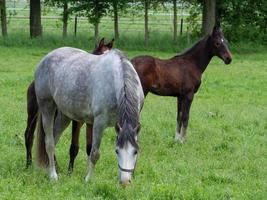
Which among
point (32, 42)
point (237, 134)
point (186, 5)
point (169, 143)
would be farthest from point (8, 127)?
point (186, 5)

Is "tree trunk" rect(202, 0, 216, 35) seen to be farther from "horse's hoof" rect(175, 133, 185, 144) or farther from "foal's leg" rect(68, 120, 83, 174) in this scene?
"foal's leg" rect(68, 120, 83, 174)

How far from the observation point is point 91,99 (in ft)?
23.6

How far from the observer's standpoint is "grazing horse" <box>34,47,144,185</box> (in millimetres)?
6441

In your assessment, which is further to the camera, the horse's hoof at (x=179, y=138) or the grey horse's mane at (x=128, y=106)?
the horse's hoof at (x=179, y=138)

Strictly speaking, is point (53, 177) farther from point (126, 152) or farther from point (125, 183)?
point (126, 152)

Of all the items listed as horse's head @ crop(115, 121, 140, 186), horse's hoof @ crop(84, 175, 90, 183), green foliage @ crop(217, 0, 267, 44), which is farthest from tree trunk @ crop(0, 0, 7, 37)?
horse's head @ crop(115, 121, 140, 186)

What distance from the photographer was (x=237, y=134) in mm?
11273

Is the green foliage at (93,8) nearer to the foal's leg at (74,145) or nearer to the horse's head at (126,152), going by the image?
the foal's leg at (74,145)

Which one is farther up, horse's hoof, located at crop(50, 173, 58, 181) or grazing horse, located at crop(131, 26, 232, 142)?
grazing horse, located at crop(131, 26, 232, 142)

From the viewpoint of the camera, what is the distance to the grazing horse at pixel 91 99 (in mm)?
6441

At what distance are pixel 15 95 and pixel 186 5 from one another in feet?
63.4

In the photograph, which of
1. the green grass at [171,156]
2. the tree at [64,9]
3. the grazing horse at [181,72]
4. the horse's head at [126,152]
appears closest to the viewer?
the horse's head at [126,152]

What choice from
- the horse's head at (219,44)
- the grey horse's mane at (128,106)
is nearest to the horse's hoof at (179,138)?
the horse's head at (219,44)

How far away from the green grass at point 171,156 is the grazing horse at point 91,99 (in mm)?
448
